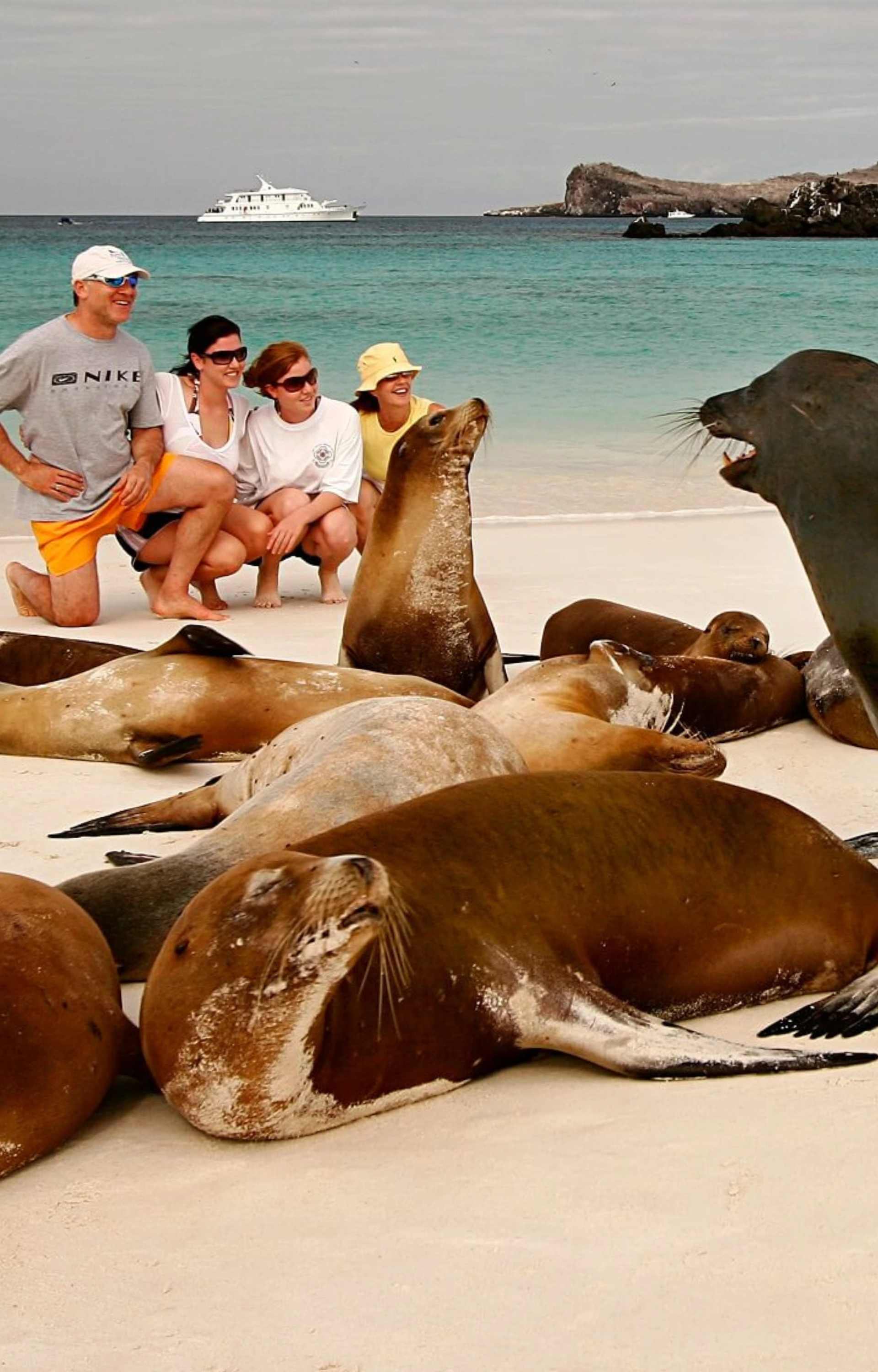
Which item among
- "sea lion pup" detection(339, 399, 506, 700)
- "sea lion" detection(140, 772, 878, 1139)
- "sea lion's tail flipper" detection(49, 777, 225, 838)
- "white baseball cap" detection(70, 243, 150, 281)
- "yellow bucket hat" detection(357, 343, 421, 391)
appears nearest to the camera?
"sea lion" detection(140, 772, 878, 1139)

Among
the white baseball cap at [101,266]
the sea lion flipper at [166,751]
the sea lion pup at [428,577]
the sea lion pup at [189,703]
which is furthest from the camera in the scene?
the white baseball cap at [101,266]

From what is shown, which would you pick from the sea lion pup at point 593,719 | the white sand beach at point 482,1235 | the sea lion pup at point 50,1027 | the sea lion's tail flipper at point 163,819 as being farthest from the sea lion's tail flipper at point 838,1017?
the sea lion's tail flipper at point 163,819

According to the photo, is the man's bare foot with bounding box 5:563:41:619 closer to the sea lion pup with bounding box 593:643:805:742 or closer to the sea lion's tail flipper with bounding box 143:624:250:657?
the sea lion's tail flipper with bounding box 143:624:250:657

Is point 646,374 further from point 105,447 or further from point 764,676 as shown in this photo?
point 764,676

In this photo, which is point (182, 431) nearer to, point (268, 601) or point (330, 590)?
point (268, 601)

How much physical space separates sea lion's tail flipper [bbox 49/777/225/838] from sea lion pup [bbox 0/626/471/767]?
54cm

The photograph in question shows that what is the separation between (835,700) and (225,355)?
3.15 m

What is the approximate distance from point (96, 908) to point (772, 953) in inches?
48.9

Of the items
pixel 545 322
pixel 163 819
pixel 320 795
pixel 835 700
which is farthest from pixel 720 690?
pixel 545 322

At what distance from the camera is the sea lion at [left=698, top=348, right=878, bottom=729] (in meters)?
3.56

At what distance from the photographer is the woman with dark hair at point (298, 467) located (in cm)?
724

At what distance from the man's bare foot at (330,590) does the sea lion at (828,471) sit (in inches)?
147

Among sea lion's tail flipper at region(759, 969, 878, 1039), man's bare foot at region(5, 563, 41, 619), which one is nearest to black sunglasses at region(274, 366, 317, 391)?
man's bare foot at region(5, 563, 41, 619)

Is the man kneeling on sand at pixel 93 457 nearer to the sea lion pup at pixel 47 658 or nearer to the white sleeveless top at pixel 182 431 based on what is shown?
the white sleeveless top at pixel 182 431
